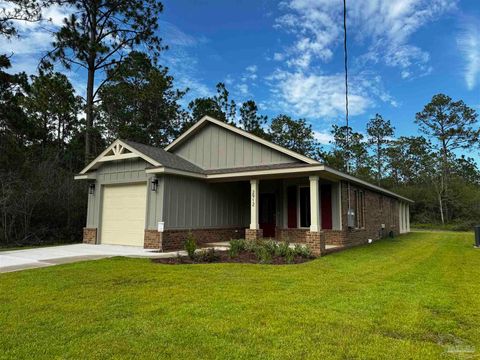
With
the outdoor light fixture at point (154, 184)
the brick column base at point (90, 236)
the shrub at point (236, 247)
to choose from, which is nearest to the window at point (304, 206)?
the shrub at point (236, 247)

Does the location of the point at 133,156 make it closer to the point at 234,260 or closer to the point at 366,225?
the point at 234,260

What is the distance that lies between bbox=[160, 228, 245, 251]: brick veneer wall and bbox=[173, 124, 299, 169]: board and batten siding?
2.66m

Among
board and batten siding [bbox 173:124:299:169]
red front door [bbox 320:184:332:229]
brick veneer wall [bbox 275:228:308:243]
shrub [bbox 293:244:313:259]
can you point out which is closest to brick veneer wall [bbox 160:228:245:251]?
brick veneer wall [bbox 275:228:308:243]

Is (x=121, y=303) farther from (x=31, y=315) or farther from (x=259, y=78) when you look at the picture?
(x=259, y=78)

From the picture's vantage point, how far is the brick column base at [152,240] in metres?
11.5

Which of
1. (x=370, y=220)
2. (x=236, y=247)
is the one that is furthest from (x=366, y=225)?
(x=236, y=247)

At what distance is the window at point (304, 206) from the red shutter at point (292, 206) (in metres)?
0.25

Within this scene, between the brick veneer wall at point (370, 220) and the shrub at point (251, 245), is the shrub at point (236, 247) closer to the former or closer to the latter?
the shrub at point (251, 245)

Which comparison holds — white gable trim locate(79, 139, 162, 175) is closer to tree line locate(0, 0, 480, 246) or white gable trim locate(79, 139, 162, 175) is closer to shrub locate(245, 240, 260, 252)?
tree line locate(0, 0, 480, 246)

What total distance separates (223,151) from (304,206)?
13.0 ft

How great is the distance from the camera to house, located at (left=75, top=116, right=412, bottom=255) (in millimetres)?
11828

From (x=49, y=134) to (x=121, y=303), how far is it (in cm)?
2560

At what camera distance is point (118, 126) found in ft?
82.2

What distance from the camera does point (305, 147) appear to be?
3762cm
